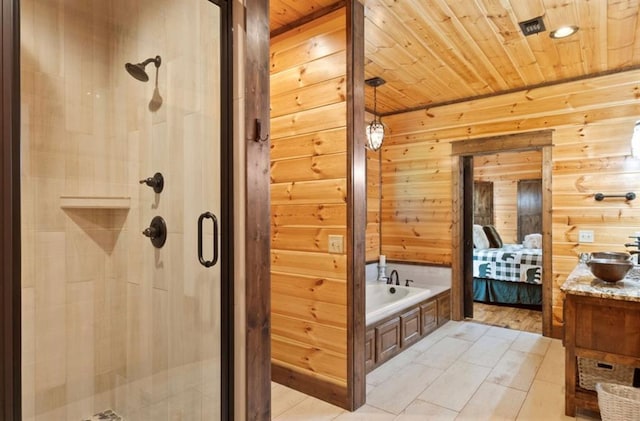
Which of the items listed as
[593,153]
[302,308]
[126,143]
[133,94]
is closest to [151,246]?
[126,143]

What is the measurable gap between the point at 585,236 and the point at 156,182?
397 centimetres

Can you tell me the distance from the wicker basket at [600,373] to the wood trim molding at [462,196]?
5.26ft

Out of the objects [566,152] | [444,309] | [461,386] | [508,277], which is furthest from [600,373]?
[508,277]

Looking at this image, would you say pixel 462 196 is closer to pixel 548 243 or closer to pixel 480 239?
pixel 548 243

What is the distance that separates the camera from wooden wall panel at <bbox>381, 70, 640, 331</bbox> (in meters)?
3.58

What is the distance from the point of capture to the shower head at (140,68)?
6.70 feet

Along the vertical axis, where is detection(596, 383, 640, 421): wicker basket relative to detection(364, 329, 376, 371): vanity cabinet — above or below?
above

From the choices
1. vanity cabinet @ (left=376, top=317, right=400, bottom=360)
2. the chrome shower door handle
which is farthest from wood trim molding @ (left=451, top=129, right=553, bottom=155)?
the chrome shower door handle

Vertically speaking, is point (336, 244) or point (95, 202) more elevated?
point (95, 202)

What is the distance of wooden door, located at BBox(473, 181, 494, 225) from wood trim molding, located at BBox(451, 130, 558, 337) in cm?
407

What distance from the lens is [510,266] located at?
509 centimetres

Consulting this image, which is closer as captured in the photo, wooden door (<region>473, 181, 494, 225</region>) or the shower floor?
the shower floor

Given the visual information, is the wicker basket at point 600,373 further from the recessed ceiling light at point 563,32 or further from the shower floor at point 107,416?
the shower floor at point 107,416

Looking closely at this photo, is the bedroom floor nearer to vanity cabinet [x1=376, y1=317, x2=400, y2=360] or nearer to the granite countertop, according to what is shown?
vanity cabinet [x1=376, y1=317, x2=400, y2=360]
